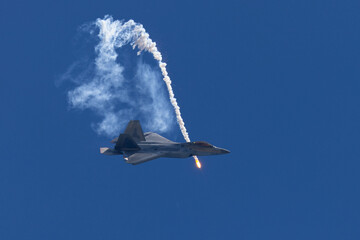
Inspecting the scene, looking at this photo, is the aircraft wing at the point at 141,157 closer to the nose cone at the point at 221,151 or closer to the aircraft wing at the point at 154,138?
the aircraft wing at the point at 154,138

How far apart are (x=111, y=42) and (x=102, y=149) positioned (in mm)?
21042

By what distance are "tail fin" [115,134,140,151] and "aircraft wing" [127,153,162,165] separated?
200cm

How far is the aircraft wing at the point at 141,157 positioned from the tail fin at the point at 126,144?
2.00 metres

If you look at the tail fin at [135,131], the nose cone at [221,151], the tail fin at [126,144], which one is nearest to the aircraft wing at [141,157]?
the tail fin at [126,144]

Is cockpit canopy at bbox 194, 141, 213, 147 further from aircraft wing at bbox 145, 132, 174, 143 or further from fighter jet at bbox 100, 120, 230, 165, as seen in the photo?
aircraft wing at bbox 145, 132, 174, 143

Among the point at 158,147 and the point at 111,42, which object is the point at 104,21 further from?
the point at 158,147

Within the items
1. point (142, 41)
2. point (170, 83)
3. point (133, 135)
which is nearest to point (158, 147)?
point (133, 135)

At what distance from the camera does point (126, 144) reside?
96.7 meters

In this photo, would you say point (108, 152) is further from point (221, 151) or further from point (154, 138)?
point (221, 151)

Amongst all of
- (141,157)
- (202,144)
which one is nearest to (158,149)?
(141,157)

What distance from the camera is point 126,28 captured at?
10581 centimetres

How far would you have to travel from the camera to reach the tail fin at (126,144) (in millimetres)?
96312

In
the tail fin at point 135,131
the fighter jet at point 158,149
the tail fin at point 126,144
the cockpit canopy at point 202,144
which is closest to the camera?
the cockpit canopy at point 202,144

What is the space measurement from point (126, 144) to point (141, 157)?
465 centimetres
